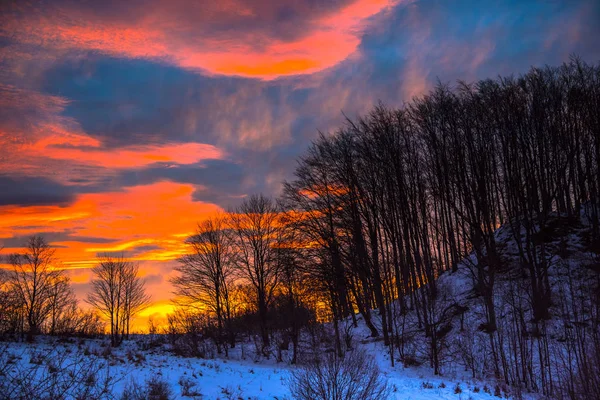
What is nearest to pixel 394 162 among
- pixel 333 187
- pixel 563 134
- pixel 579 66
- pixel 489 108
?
pixel 333 187

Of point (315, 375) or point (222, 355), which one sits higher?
point (315, 375)

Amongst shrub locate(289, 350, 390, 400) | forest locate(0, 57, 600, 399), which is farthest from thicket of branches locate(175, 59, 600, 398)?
shrub locate(289, 350, 390, 400)

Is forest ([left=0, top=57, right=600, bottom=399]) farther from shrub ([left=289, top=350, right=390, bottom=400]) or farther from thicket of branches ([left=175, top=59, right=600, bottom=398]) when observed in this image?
shrub ([left=289, top=350, right=390, bottom=400])

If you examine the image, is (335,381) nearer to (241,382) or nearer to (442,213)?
(241,382)

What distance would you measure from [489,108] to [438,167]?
17.3ft

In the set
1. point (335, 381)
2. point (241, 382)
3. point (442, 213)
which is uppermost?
point (442, 213)

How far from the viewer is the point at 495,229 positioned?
3488 centimetres

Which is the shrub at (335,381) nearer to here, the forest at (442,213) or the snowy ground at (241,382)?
the snowy ground at (241,382)

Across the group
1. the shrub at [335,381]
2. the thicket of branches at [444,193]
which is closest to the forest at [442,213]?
the thicket of branches at [444,193]

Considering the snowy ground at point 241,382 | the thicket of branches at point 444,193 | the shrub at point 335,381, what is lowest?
the snowy ground at point 241,382

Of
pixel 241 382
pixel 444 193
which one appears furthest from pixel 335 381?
pixel 444 193

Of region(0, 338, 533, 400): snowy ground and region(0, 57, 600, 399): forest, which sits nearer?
region(0, 338, 533, 400): snowy ground

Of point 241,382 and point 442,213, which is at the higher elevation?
point 442,213

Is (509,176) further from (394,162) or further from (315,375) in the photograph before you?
(315,375)
